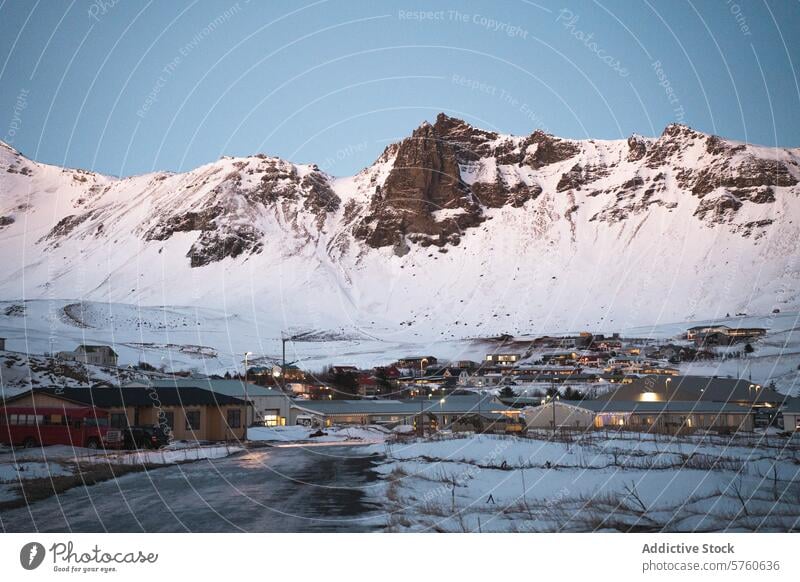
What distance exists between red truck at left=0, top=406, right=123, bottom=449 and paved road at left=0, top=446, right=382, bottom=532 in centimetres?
990

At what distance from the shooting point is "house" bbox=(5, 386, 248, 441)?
138 ft

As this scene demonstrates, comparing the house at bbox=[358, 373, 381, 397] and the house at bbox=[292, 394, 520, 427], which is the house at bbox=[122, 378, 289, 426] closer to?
the house at bbox=[292, 394, 520, 427]

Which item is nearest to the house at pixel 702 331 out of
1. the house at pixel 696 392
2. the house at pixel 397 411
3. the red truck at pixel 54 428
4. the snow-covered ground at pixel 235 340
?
the snow-covered ground at pixel 235 340

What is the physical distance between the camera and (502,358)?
142 metres

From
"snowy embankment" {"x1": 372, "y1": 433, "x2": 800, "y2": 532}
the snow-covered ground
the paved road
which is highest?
the snow-covered ground

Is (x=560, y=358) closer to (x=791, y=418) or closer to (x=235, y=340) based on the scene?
(x=235, y=340)

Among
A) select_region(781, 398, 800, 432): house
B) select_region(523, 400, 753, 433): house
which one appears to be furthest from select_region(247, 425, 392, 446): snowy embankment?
select_region(781, 398, 800, 432): house

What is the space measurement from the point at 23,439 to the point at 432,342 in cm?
13436

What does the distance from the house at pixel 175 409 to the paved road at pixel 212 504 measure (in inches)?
607

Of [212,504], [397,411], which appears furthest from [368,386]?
[212,504]

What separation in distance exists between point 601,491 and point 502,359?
122 m

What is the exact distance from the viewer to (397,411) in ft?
247

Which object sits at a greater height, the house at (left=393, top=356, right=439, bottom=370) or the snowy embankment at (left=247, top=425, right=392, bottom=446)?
the house at (left=393, top=356, right=439, bottom=370)
